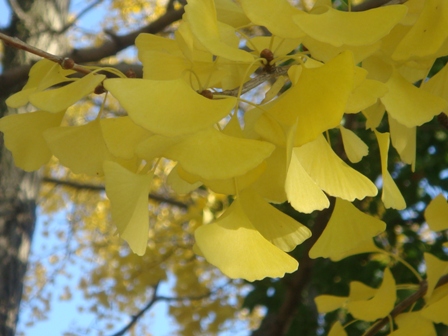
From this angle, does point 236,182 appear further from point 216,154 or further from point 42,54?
point 42,54

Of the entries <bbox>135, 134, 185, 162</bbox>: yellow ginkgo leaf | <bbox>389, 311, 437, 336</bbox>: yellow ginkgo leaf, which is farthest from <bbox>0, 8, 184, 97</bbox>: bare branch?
<bbox>135, 134, 185, 162</bbox>: yellow ginkgo leaf

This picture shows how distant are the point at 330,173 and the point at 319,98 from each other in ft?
0.22

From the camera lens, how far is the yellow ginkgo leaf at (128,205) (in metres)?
0.39

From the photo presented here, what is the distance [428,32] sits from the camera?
0.46 m

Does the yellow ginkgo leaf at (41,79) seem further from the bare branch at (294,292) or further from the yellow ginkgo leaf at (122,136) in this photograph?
the bare branch at (294,292)

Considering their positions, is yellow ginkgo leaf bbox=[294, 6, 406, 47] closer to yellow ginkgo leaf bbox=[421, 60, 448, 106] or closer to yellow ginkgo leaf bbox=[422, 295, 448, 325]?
yellow ginkgo leaf bbox=[421, 60, 448, 106]

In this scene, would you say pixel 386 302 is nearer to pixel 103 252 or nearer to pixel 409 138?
pixel 409 138

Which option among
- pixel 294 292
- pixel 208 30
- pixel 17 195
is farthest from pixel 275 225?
pixel 17 195

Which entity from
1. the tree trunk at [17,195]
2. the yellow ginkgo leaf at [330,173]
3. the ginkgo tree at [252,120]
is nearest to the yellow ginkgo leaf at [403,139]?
the ginkgo tree at [252,120]

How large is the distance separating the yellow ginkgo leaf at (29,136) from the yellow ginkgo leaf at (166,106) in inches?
6.4

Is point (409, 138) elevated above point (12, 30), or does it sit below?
above

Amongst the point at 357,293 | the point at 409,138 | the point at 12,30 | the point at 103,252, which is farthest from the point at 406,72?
the point at 103,252

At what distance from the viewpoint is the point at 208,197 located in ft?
5.63

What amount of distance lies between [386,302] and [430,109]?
1.00 ft
